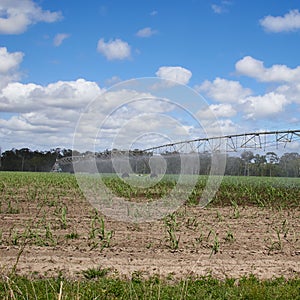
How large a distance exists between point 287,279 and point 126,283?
2.10m

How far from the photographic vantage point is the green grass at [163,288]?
5133mm

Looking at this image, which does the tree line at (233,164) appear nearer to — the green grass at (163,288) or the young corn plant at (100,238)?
the young corn plant at (100,238)

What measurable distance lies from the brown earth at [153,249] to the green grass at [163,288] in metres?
0.28

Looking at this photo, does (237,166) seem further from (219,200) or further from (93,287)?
(93,287)

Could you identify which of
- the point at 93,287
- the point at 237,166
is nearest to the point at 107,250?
the point at 93,287

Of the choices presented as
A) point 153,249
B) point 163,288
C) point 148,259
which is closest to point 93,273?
point 163,288

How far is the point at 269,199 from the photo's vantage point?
58.3ft

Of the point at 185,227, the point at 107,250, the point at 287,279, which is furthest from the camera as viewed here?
the point at 185,227

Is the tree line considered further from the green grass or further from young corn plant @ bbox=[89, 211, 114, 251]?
the green grass

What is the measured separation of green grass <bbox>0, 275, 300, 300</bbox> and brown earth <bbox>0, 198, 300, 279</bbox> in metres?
0.28

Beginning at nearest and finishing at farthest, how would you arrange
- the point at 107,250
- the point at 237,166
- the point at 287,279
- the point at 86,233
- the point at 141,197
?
the point at 287,279
the point at 107,250
the point at 86,233
the point at 141,197
the point at 237,166

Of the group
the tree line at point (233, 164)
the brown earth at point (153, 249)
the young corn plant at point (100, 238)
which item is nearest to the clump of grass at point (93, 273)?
the brown earth at point (153, 249)

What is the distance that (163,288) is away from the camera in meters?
5.52

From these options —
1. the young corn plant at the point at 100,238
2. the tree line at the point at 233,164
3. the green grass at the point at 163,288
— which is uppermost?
the tree line at the point at 233,164
